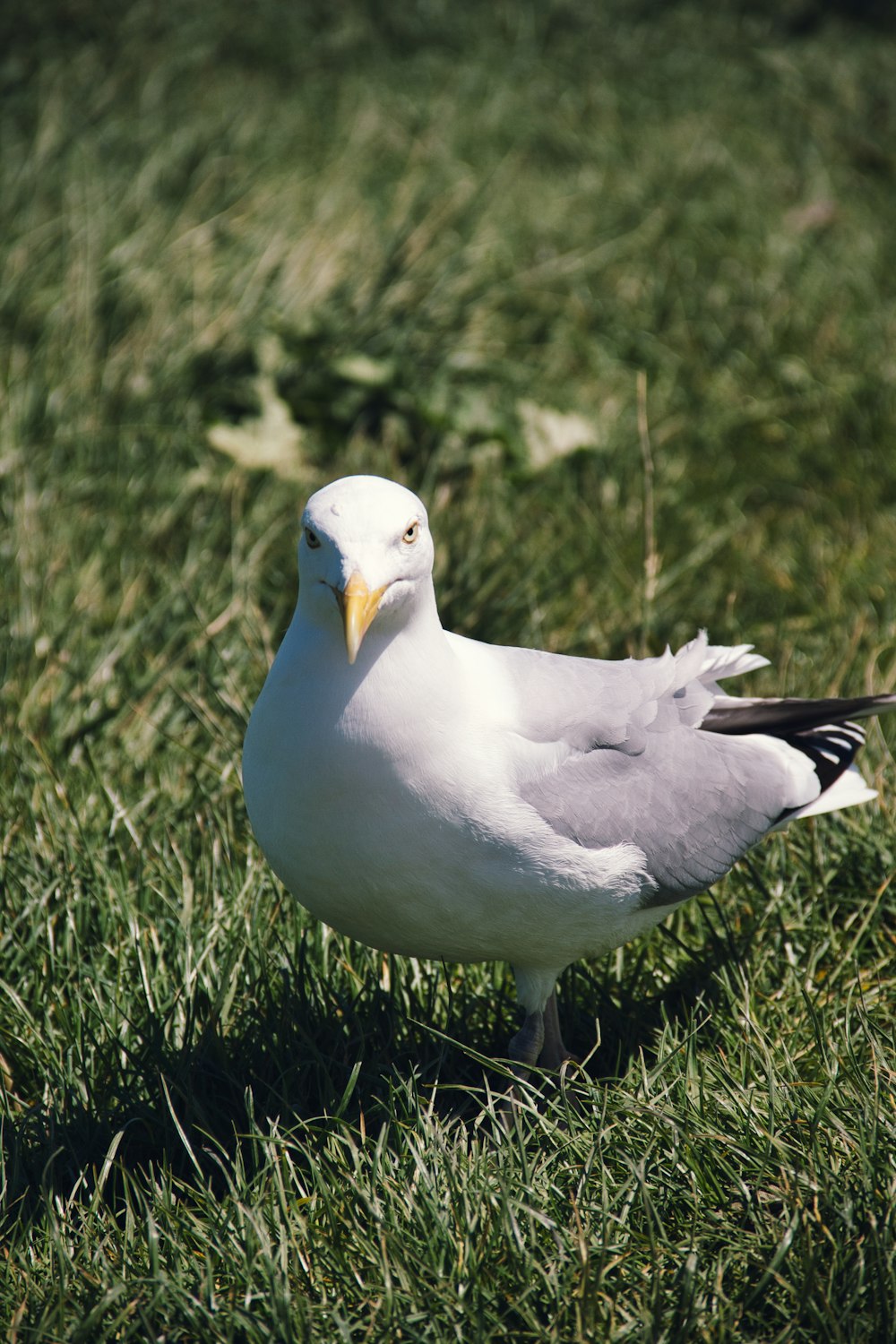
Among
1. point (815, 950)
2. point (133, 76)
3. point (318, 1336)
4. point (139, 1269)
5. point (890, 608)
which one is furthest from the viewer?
point (133, 76)

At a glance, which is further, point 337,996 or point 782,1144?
point 337,996

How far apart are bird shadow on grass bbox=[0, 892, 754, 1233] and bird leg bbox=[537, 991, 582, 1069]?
4.0 inches

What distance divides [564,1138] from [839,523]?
3467 mm

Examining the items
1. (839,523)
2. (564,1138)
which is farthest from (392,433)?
(564,1138)

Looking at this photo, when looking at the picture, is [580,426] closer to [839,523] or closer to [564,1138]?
[839,523]

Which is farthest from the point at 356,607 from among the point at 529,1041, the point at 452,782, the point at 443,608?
the point at 443,608

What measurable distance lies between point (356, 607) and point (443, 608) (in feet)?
7.11

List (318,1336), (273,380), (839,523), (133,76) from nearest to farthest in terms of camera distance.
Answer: (318,1336) → (839,523) → (273,380) → (133,76)

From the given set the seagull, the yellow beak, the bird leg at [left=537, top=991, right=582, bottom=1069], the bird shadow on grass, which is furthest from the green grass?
the yellow beak

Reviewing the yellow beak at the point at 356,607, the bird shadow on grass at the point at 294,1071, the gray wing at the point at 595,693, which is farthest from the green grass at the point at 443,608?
the yellow beak at the point at 356,607

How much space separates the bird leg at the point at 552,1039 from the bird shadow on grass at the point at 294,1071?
102 millimetres

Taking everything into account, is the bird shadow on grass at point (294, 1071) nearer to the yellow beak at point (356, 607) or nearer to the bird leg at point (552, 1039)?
the bird leg at point (552, 1039)

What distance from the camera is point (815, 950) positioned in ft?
11.0

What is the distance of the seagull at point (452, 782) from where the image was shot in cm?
260
